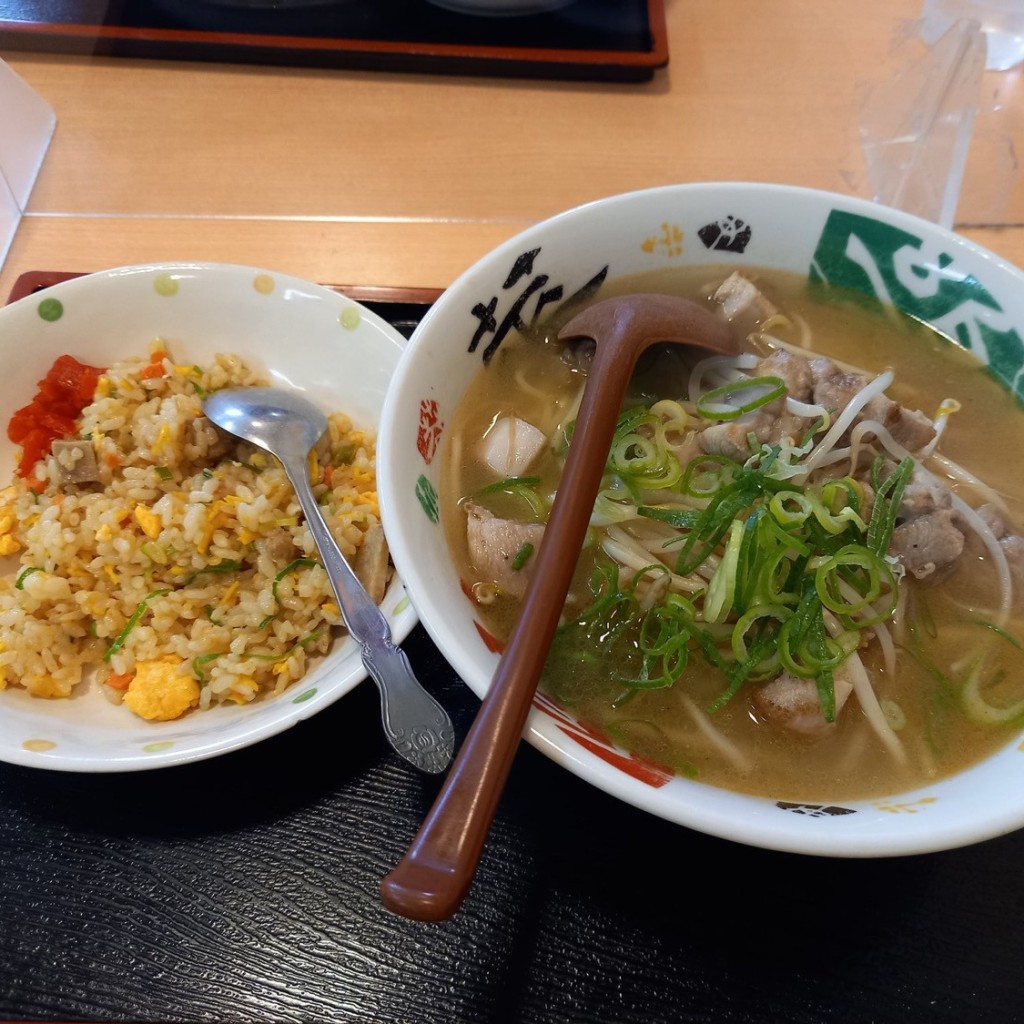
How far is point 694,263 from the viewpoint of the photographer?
5.02 ft

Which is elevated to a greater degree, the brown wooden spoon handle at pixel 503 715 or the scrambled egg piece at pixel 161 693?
the brown wooden spoon handle at pixel 503 715

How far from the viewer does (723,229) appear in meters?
1.49

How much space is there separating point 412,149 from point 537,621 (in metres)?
1.82

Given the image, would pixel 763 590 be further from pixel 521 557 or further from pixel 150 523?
pixel 150 523

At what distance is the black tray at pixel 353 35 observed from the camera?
231cm

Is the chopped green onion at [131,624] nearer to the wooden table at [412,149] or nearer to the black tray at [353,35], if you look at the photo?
the wooden table at [412,149]

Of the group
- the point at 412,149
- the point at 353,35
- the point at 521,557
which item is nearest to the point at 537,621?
the point at 521,557

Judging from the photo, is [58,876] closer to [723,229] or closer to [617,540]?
[617,540]

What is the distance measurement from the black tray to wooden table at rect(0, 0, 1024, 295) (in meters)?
0.05

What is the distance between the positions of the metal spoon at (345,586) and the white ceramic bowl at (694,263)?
197mm

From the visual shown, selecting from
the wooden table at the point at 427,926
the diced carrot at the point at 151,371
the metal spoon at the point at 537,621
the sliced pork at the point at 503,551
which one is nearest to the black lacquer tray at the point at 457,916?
Result: the wooden table at the point at 427,926

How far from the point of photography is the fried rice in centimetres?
137

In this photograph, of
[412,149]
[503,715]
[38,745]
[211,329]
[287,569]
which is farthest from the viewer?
[412,149]

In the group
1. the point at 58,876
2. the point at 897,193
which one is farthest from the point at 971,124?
the point at 58,876
